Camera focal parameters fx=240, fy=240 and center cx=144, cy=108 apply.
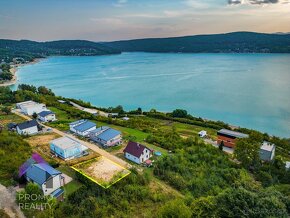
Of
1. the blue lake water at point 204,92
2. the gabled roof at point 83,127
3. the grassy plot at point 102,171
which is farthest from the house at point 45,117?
the blue lake water at point 204,92

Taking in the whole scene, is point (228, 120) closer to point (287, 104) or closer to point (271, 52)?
point (287, 104)

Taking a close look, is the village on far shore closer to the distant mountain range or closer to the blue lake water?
the blue lake water

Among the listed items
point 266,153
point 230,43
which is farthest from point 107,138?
point 230,43

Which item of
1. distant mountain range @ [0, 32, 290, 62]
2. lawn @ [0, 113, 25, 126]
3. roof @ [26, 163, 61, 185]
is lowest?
lawn @ [0, 113, 25, 126]

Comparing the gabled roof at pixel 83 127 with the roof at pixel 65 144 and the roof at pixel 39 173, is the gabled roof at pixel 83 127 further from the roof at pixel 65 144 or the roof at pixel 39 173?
the roof at pixel 39 173

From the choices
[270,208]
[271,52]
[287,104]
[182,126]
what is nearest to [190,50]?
[271,52]

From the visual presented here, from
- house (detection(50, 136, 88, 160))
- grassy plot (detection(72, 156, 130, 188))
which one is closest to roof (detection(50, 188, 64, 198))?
grassy plot (detection(72, 156, 130, 188))
